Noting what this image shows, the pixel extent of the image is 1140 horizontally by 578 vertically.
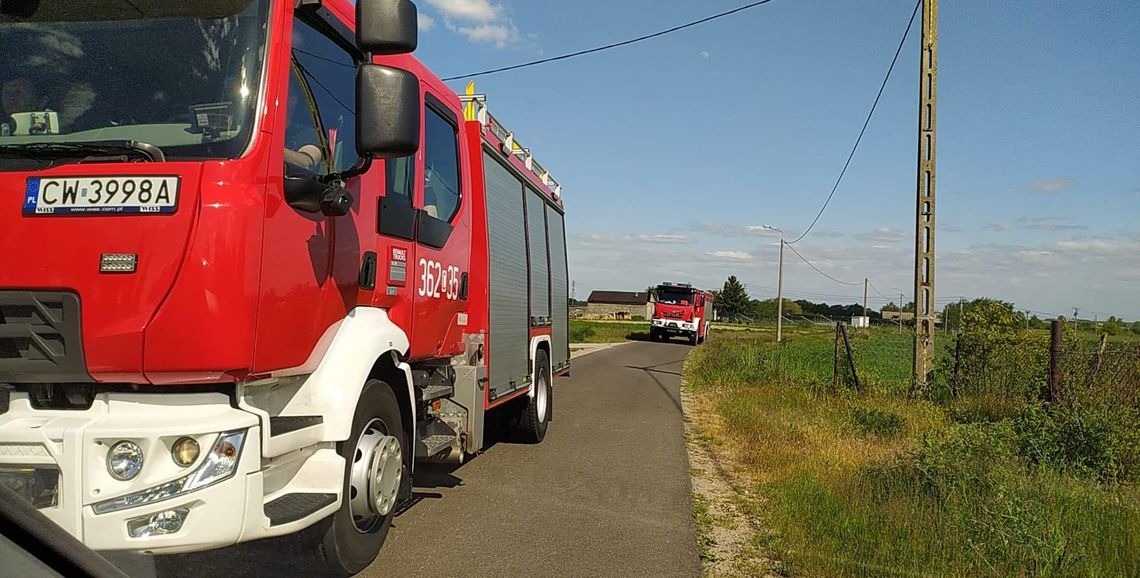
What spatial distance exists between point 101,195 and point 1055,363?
992 centimetres

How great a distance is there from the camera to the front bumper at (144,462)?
A: 2721 millimetres

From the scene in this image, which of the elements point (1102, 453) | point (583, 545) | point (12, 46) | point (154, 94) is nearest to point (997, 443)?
point (1102, 453)

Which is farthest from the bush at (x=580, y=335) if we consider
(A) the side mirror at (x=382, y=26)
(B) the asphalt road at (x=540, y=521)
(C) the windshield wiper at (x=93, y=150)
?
(C) the windshield wiper at (x=93, y=150)

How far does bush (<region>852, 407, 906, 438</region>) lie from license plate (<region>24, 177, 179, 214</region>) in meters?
8.67

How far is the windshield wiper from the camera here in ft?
9.53

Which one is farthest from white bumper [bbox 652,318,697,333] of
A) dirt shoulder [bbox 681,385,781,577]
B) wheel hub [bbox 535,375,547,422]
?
wheel hub [bbox 535,375,547,422]

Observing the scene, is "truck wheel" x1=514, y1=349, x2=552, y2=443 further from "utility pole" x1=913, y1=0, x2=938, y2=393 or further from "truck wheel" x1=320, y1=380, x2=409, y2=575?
"utility pole" x1=913, y1=0, x2=938, y2=393

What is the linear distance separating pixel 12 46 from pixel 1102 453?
323 inches

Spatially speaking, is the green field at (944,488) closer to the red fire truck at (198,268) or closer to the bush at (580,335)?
the red fire truck at (198,268)

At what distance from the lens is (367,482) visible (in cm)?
401

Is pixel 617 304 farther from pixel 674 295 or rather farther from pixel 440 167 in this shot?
pixel 440 167

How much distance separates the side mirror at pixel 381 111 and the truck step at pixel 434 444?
7.52 ft

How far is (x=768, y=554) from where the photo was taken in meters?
5.09

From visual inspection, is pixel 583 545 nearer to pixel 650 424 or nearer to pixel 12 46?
pixel 12 46
